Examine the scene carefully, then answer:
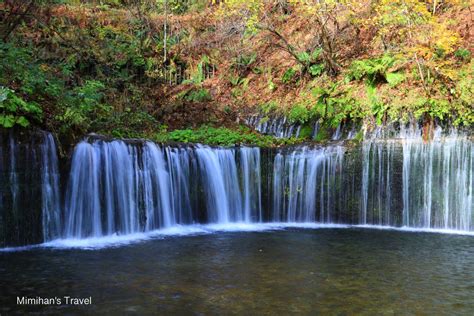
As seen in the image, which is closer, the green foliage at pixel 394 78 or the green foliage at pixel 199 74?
the green foliage at pixel 394 78

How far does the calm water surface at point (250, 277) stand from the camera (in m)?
5.19

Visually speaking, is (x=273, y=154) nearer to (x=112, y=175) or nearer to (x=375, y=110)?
(x=375, y=110)

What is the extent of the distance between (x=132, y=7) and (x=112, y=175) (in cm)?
1401

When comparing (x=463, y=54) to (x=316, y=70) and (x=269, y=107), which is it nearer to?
(x=316, y=70)

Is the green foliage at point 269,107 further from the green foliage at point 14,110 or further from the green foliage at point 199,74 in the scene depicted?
the green foliage at point 14,110

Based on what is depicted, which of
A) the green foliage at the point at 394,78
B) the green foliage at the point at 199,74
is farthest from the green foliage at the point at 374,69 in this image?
the green foliage at the point at 199,74

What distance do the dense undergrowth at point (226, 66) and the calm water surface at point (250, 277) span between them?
3265 millimetres

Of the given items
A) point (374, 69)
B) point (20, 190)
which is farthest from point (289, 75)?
point (20, 190)

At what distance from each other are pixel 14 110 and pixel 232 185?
5783mm

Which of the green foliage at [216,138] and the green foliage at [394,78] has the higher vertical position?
the green foliage at [394,78]

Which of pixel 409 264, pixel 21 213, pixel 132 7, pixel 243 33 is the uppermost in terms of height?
pixel 132 7

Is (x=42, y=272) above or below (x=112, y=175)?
below

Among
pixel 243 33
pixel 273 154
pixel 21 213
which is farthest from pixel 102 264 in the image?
pixel 243 33

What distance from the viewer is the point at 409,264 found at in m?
7.33
